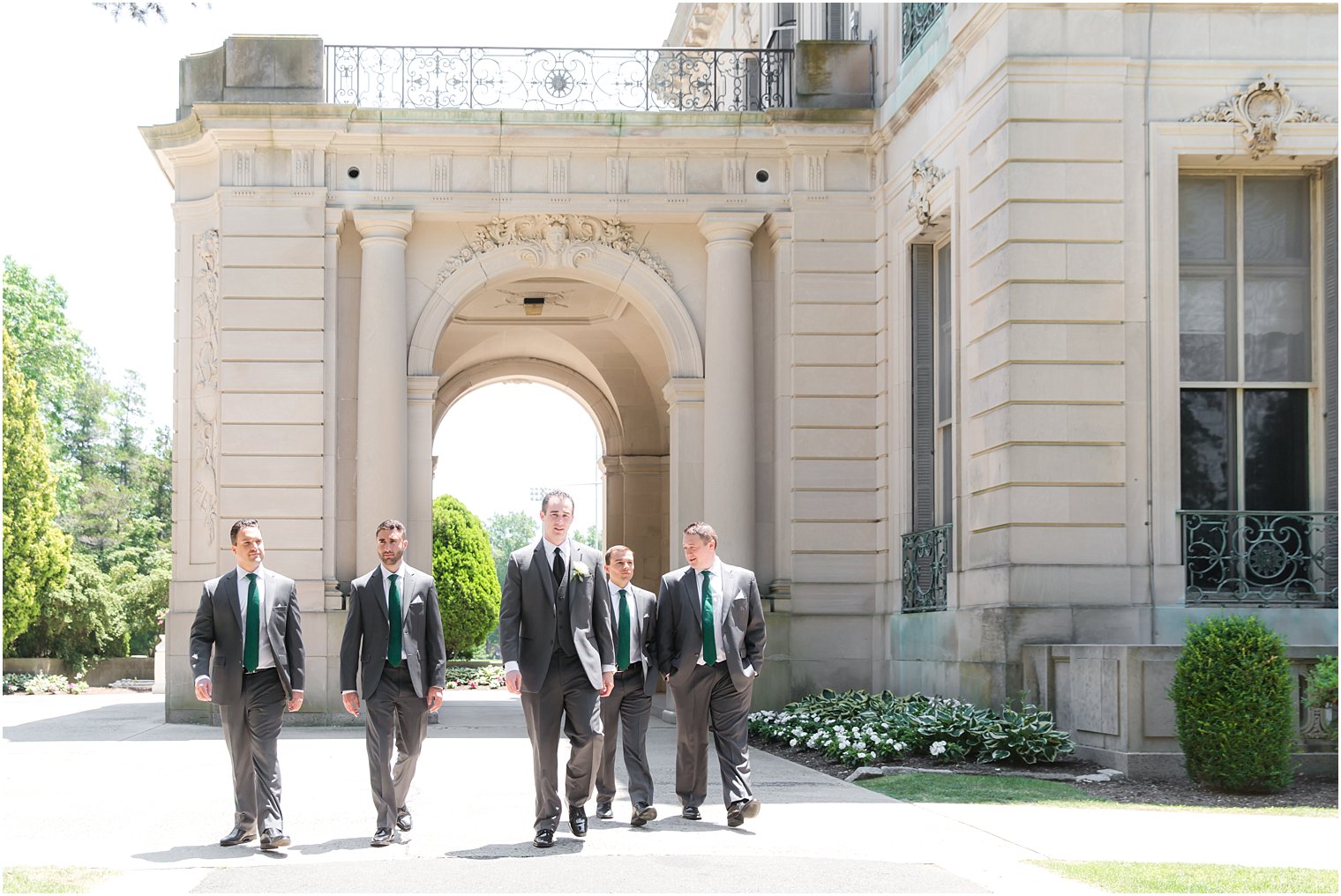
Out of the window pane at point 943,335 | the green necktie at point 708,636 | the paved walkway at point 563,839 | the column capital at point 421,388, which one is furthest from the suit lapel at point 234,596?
the column capital at point 421,388

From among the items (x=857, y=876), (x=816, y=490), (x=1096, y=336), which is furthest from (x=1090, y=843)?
(x=816, y=490)

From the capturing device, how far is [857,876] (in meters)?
8.46

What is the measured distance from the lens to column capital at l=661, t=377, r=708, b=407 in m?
21.2

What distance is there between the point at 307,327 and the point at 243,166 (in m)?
2.04

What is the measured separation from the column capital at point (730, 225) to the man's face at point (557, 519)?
1120 cm

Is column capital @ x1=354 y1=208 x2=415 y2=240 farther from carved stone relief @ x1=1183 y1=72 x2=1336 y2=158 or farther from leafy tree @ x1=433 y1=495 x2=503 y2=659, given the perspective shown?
leafy tree @ x1=433 y1=495 x2=503 y2=659

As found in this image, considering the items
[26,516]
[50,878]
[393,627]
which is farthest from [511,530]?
[50,878]

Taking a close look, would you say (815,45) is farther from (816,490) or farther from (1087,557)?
(1087,557)

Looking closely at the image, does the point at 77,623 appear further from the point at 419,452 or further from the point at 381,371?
the point at 381,371

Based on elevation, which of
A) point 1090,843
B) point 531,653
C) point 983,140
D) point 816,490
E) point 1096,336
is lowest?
point 1090,843

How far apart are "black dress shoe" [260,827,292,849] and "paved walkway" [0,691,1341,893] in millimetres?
94

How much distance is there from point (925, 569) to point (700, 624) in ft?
27.2

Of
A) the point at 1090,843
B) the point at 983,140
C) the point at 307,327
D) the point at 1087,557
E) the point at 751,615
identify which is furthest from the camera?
the point at 307,327

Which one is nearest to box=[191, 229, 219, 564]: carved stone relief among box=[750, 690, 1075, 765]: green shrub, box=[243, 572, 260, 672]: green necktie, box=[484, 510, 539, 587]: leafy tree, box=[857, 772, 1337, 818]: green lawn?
box=[750, 690, 1075, 765]: green shrub
